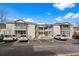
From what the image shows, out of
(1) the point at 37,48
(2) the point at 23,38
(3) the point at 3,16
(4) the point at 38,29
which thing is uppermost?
(3) the point at 3,16

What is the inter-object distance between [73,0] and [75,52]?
199cm

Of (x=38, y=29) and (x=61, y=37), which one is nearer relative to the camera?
(x=61, y=37)

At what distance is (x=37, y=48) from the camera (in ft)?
26.0

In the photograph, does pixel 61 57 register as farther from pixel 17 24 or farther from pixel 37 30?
pixel 17 24

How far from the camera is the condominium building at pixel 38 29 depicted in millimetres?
8086

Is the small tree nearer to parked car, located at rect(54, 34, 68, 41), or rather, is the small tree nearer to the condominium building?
the condominium building

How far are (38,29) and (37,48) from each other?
2.76 feet

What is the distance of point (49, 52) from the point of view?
7793 millimetres

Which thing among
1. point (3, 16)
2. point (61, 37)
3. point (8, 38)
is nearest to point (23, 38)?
point (8, 38)

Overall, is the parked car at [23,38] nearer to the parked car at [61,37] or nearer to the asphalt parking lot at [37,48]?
the asphalt parking lot at [37,48]

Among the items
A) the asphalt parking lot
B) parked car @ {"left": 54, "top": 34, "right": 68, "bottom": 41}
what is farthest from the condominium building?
the asphalt parking lot

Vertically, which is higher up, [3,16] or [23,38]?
[3,16]

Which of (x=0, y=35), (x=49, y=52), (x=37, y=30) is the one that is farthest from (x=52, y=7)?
(x=0, y=35)

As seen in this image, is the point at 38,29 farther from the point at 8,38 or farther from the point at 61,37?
the point at 8,38
